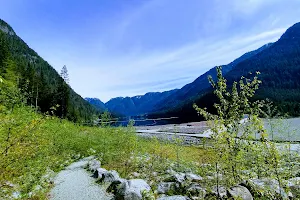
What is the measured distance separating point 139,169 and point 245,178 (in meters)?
7.37

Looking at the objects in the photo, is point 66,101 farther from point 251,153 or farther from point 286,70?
point 286,70

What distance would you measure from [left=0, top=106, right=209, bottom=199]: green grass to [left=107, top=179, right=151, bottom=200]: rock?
87.8 inches

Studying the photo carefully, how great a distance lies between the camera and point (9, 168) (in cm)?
492

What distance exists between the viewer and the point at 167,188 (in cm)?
970

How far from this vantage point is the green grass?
520 centimetres

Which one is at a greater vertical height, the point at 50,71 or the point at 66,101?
the point at 50,71

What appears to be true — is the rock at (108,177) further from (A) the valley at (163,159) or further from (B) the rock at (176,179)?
(B) the rock at (176,179)

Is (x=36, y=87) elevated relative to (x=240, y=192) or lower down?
elevated

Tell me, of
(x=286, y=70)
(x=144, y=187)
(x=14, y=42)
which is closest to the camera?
(x=144, y=187)

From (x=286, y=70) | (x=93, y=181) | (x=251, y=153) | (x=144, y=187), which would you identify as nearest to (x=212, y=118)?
(x=251, y=153)

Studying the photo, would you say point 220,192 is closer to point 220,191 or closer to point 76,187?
point 220,191

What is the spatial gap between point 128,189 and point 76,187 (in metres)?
2.88

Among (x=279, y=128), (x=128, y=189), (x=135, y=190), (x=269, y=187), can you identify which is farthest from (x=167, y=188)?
(x=279, y=128)

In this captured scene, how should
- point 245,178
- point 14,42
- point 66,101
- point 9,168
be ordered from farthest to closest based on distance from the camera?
1. point 14,42
2. point 66,101
3. point 245,178
4. point 9,168
